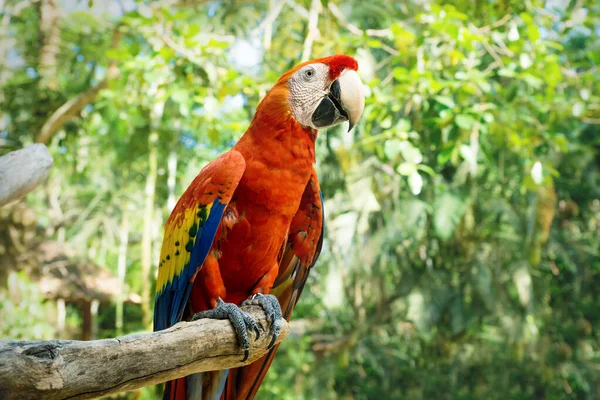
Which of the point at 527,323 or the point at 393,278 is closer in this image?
the point at 527,323

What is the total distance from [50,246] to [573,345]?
5.09m

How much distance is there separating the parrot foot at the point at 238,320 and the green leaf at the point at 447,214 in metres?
2.53

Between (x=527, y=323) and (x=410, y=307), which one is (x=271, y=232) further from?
(x=527, y=323)

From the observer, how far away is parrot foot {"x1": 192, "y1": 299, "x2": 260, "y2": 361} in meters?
1.18

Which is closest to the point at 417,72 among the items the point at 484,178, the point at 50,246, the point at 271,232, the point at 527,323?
the point at 271,232

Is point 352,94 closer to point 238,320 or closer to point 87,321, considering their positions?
point 238,320

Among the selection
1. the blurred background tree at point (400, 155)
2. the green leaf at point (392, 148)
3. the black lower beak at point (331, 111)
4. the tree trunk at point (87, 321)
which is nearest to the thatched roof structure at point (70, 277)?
the blurred background tree at point (400, 155)

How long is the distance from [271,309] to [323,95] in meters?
0.54

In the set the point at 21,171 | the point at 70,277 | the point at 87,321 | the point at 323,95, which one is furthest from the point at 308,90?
the point at 87,321

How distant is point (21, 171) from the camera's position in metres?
1.42

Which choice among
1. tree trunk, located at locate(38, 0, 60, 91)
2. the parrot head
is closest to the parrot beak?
the parrot head

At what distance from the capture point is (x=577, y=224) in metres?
5.45

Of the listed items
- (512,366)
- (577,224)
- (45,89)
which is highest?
(45,89)

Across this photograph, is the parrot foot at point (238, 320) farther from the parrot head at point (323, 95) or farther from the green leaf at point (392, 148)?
the green leaf at point (392, 148)
